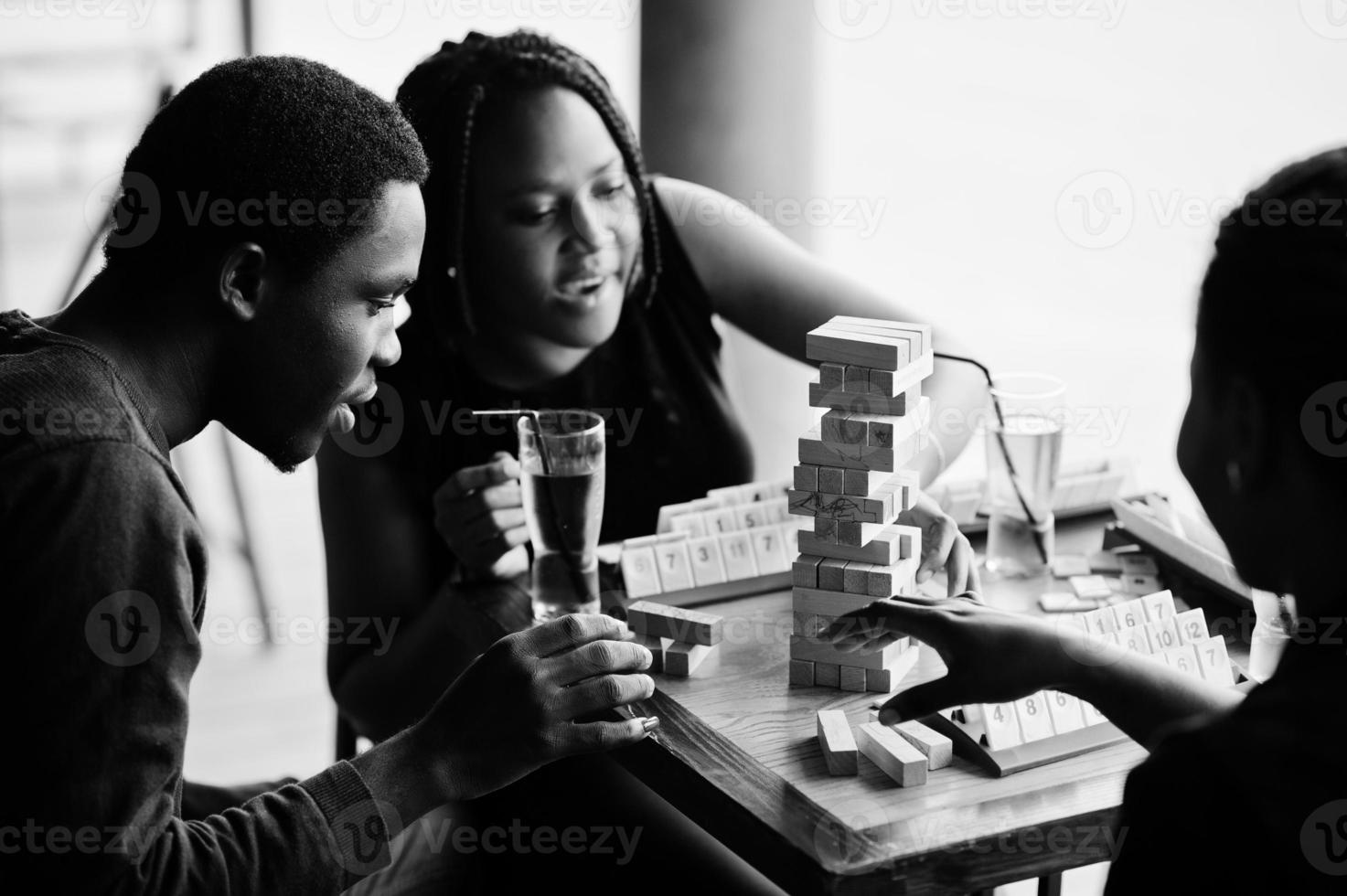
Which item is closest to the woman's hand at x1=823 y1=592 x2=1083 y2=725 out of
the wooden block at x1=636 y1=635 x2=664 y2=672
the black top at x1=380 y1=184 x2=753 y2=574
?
the wooden block at x1=636 y1=635 x2=664 y2=672

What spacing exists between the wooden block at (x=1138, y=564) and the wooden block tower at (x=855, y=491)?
0.40 meters

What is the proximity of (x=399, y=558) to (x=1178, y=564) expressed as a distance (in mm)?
1053

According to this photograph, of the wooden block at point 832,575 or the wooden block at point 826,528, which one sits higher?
the wooden block at point 826,528

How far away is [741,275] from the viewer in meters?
2.31

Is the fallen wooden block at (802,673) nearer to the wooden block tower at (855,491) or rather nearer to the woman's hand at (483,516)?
the wooden block tower at (855,491)

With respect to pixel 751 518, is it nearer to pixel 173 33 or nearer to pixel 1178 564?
pixel 1178 564

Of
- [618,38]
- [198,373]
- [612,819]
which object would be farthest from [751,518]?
[618,38]

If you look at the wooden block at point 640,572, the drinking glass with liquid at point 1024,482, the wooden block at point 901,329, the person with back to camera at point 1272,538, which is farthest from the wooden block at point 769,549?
the person with back to camera at point 1272,538

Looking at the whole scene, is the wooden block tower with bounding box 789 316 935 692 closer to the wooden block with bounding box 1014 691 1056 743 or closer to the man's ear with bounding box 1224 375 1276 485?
the wooden block with bounding box 1014 691 1056 743

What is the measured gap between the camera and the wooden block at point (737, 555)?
5.61 feet

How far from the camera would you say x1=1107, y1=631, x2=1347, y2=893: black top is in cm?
95

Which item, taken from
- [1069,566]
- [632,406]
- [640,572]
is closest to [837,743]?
[640,572]

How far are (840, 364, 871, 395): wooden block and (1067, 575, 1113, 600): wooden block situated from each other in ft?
1.50

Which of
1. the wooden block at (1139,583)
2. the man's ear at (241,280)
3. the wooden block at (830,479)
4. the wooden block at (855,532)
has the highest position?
the man's ear at (241,280)
